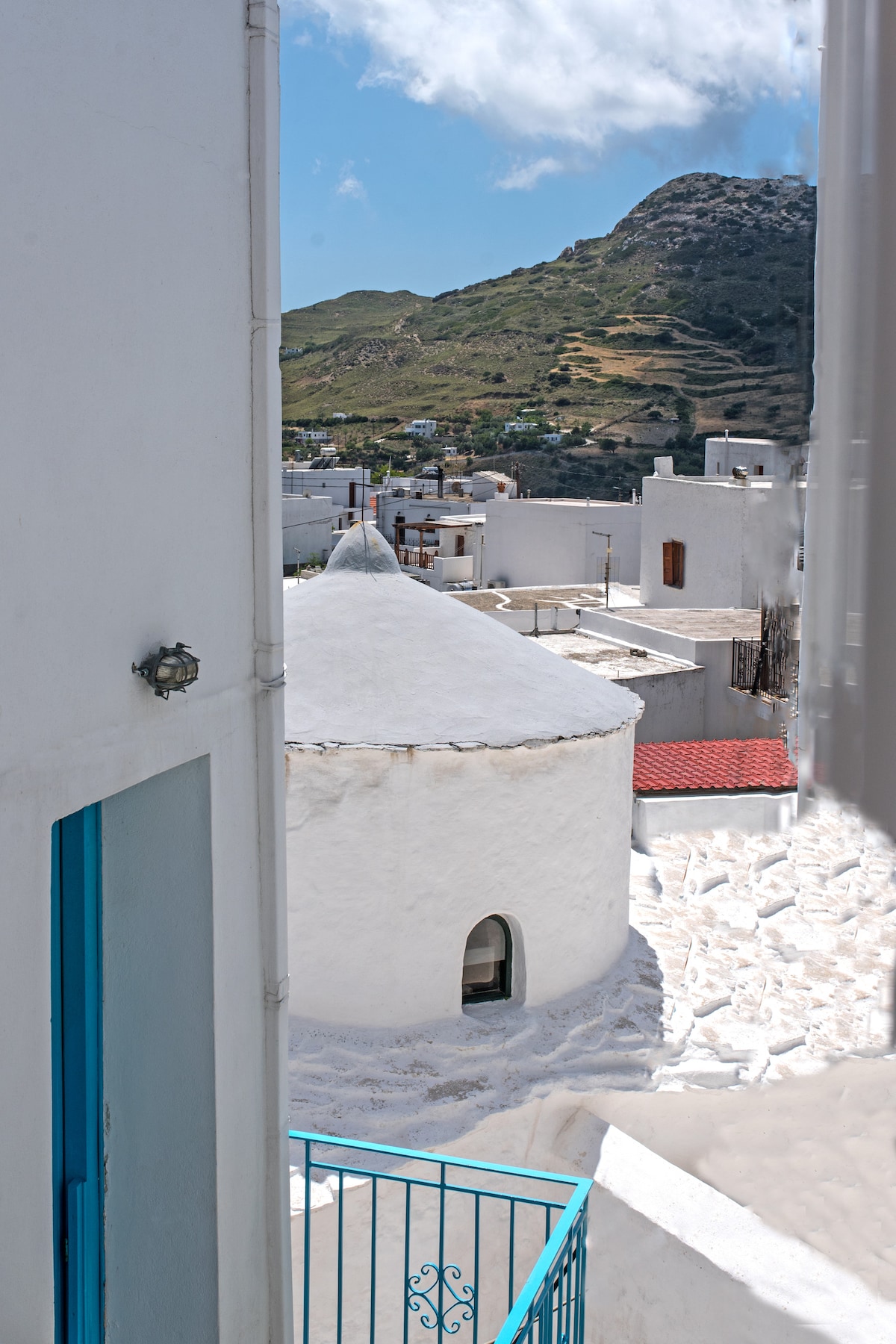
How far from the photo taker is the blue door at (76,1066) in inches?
124

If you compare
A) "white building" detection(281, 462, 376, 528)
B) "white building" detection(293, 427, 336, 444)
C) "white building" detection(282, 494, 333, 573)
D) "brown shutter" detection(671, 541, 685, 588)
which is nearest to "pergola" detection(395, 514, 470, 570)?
"white building" detection(282, 494, 333, 573)

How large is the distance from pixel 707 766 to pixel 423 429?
51.1 metres

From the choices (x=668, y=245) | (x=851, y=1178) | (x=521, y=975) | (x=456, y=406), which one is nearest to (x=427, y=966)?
(x=521, y=975)

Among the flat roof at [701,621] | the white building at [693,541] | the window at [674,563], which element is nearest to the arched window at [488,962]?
the flat roof at [701,621]

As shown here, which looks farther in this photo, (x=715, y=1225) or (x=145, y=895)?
(x=715, y=1225)

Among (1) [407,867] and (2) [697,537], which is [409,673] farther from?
(2) [697,537]

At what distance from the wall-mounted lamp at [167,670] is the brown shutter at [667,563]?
22.3 metres

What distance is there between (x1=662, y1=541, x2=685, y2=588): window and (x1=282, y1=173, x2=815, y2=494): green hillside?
2.54 metres

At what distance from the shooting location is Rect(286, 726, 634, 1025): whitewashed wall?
870 centimetres

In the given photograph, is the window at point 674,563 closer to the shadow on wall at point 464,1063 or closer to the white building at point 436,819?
the white building at point 436,819

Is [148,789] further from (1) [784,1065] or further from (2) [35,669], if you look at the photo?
(1) [784,1065]

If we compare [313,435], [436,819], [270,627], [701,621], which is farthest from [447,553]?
[313,435]

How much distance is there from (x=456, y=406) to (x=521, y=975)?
59810 mm

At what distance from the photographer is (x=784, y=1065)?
340 inches
